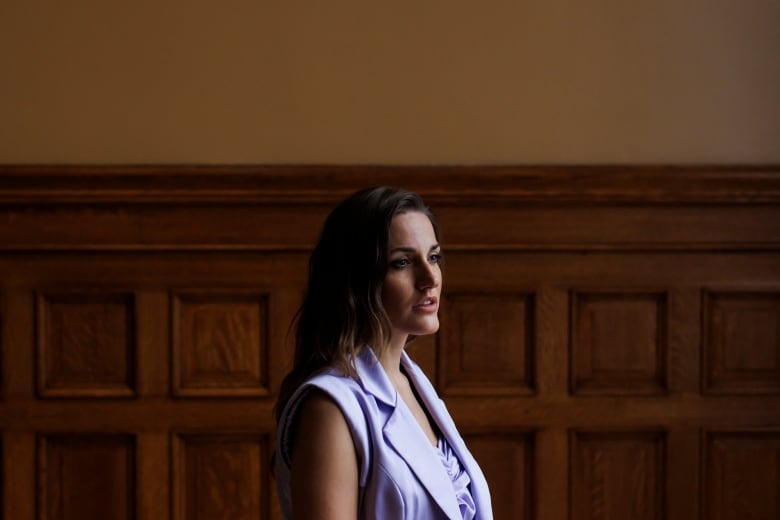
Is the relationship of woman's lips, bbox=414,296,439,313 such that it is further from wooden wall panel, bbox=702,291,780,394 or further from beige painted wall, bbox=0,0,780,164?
wooden wall panel, bbox=702,291,780,394

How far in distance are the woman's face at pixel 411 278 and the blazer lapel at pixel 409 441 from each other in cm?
11

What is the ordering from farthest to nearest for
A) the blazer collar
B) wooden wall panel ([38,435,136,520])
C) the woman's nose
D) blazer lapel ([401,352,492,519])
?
wooden wall panel ([38,435,136,520])
blazer lapel ([401,352,492,519])
the woman's nose
the blazer collar

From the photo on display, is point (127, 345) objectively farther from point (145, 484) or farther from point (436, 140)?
point (436, 140)

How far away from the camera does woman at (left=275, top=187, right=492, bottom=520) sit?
172 centimetres

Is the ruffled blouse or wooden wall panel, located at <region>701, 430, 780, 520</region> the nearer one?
the ruffled blouse

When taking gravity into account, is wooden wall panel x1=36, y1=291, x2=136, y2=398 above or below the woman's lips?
below

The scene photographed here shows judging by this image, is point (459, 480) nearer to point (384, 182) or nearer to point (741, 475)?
point (384, 182)

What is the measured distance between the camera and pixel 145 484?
12.0 ft

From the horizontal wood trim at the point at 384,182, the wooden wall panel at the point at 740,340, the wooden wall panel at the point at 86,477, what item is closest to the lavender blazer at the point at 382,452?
the horizontal wood trim at the point at 384,182

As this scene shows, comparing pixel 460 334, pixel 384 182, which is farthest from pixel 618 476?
pixel 384 182

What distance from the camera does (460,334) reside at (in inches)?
144

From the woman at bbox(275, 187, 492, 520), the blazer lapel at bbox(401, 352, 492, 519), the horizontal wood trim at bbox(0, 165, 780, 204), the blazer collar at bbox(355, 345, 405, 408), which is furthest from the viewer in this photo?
the horizontal wood trim at bbox(0, 165, 780, 204)

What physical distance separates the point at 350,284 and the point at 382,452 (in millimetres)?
333

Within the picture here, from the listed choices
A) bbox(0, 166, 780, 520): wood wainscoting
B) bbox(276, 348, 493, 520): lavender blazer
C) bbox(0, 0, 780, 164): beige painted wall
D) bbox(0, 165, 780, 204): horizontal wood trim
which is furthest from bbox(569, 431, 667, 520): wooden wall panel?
bbox(276, 348, 493, 520): lavender blazer
